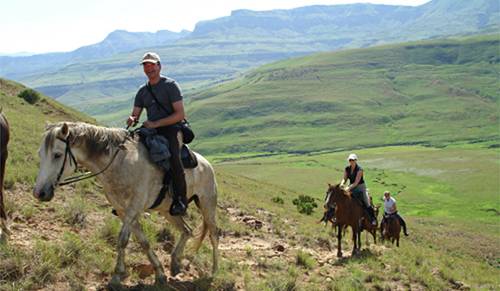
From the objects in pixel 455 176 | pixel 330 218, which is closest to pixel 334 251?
pixel 330 218

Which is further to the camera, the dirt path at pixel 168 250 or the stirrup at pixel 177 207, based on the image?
the dirt path at pixel 168 250

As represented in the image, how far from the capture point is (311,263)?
12.8 m

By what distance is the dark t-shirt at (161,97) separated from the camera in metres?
8.58

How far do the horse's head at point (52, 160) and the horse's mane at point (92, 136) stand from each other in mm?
24

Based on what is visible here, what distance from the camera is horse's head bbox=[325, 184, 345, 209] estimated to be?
51.6ft

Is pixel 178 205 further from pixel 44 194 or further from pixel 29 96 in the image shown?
pixel 29 96

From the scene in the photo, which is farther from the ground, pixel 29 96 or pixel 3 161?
pixel 3 161

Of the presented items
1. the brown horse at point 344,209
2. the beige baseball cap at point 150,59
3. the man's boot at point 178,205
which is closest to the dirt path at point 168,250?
the brown horse at point 344,209

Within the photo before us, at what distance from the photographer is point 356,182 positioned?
52.1ft

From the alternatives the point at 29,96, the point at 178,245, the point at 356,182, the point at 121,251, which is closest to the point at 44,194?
Result: the point at 121,251

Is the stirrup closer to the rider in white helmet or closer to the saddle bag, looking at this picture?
the saddle bag

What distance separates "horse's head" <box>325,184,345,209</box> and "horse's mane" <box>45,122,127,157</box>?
29.7ft

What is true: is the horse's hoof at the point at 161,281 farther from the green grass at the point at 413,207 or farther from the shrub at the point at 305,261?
the shrub at the point at 305,261

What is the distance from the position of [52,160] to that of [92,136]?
84cm
